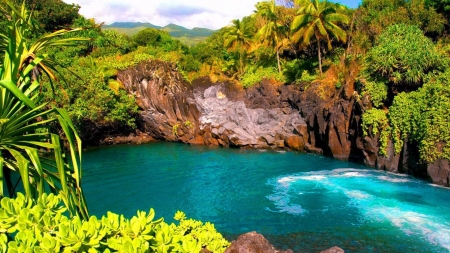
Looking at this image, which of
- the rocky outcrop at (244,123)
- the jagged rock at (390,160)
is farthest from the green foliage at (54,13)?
the jagged rock at (390,160)

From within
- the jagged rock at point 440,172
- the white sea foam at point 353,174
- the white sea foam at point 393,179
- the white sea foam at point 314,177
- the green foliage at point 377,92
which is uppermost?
the green foliage at point 377,92

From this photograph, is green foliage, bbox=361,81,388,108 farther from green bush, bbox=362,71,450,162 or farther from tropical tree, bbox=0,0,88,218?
tropical tree, bbox=0,0,88,218

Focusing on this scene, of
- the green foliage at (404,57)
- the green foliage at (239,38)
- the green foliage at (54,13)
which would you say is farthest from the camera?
the green foliage at (54,13)

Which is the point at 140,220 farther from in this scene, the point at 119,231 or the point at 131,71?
the point at 131,71

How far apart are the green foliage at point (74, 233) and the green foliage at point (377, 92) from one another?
74.8 feet

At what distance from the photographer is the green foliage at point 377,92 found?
24.1 meters

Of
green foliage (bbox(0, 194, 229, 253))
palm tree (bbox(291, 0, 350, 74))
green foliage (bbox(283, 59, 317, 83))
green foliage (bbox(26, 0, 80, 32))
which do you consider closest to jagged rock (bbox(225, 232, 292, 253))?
green foliage (bbox(0, 194, 229, 253))

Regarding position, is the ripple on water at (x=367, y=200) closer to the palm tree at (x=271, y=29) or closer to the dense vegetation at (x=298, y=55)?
the dense vegetation at (x=298, y=55)

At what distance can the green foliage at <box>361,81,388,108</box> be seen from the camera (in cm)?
2408

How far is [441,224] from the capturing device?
15.0 meters

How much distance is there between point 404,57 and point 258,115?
13.3 metres

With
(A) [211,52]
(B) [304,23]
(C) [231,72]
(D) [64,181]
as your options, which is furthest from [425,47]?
(A) [211,52]

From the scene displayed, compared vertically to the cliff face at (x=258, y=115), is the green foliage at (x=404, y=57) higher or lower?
higher

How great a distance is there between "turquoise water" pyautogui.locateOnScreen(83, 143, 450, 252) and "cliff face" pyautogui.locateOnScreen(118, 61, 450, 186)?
137cm
